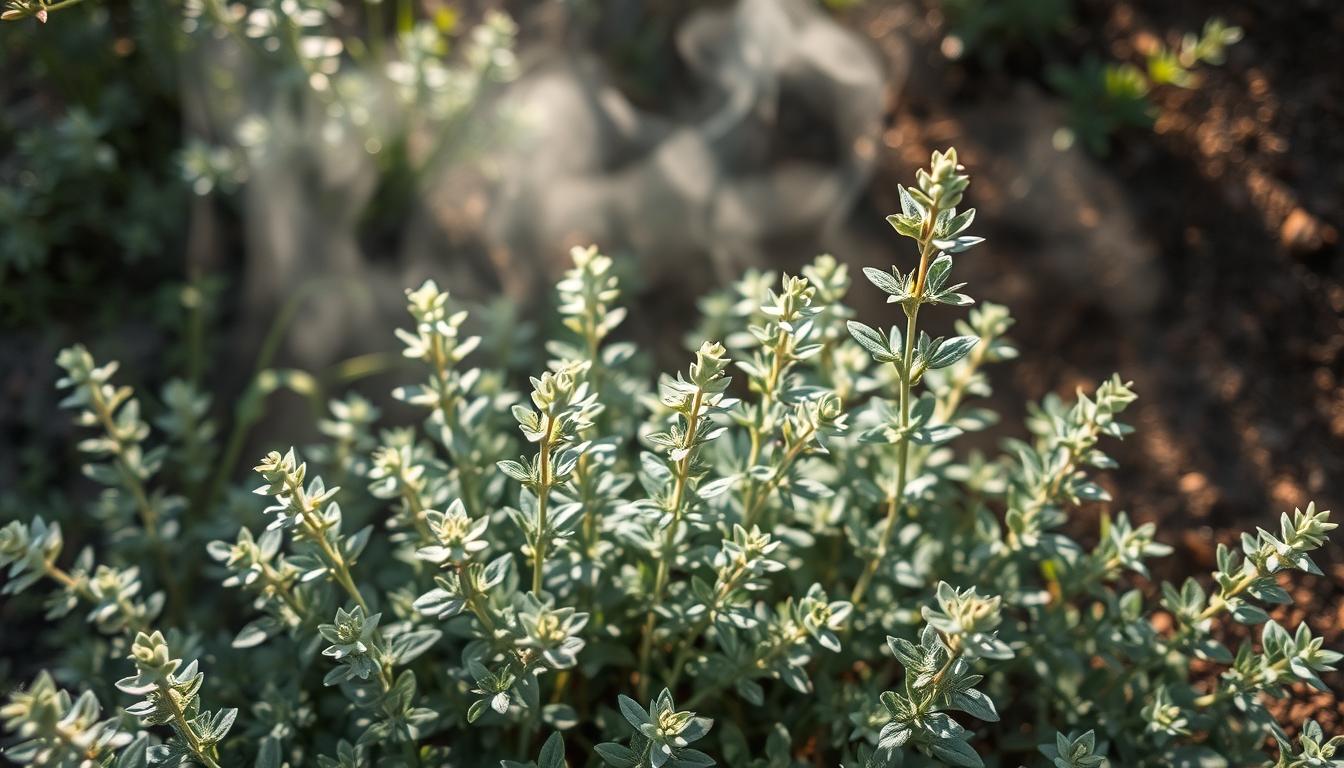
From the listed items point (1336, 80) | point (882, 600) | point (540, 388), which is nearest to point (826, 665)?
point (882, 600)

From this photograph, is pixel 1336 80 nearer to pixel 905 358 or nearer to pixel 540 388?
pixel 905 358

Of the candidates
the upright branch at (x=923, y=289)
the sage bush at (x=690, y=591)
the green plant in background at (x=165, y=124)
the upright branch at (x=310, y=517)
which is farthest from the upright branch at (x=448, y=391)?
the green plant in background at (x=165, y=124)

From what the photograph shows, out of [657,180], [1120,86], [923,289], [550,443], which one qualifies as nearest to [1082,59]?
[1120,86]

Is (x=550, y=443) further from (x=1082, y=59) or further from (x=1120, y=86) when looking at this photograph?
(x=1082, y=59)

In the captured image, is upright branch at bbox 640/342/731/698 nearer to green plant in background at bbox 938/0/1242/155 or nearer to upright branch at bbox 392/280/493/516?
upright branch at bbox 392/280/493/516

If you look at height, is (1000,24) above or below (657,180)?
above

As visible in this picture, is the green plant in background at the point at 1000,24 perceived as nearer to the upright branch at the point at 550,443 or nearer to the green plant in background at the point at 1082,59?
the green plant in background at the point at 1082,59
